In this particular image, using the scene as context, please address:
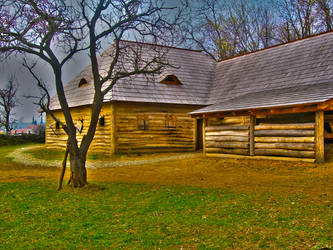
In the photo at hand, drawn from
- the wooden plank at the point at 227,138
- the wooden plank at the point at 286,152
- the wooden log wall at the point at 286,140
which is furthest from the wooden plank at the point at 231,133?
the wooden plank at the point at 286,152

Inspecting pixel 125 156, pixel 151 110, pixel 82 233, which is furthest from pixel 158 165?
pixel 82 233

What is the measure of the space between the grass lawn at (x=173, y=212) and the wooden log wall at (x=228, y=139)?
402cm

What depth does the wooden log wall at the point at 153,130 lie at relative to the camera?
19562 millimetres

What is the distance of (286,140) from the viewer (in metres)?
13.8

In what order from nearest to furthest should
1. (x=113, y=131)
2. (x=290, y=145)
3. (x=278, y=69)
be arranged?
(x=290, y=145) < (x=113, y=131) < (x=278, y=69)

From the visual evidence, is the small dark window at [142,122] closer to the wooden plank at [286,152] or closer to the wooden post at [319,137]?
the wooden plank at [286,152]

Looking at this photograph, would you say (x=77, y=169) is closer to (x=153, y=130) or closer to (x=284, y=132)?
(x=284, y=132)

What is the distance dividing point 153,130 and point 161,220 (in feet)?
46.3

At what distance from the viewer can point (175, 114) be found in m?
21.0

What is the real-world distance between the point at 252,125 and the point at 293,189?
22.2ft

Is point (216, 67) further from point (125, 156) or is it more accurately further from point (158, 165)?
point (158, 165)

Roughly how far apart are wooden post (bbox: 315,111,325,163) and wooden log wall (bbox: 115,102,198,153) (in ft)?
31.3

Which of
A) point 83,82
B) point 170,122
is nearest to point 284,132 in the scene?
point 170,122

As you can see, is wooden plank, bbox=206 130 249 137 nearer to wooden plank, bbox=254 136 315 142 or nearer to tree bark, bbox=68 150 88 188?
wooden plank, bbox=254 136 315 142
